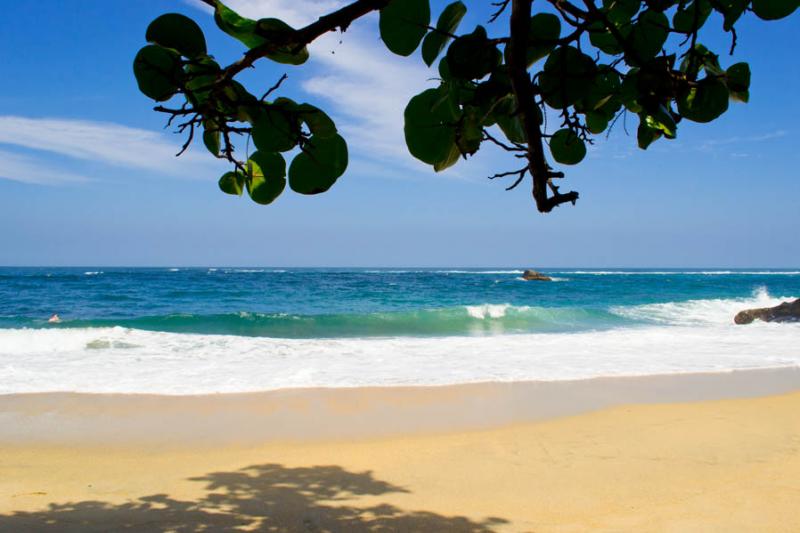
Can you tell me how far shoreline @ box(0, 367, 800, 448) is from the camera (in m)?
5.13

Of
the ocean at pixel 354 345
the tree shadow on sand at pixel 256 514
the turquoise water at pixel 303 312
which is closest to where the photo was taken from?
the tree shadow on sand at pixel 256 514

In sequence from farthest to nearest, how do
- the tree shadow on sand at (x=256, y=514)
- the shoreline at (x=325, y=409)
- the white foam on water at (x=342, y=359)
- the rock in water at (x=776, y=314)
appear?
the rock in water at (x=776, y=314) < the white foam on water at (x=342, y=359) < the shoreline at (x=325, y=409) < the tree shadow on sand at (x=256, y=514)

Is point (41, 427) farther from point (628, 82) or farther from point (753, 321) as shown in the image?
point (753, 321)

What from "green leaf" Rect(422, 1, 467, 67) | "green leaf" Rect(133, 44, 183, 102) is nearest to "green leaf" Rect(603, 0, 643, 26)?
"green leaf" Rect(422, 1, 467, 67)

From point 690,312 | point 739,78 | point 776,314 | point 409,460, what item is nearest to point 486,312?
point 690,312

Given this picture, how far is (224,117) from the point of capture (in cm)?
58

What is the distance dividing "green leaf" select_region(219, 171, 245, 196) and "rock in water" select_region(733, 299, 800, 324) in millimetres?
16977

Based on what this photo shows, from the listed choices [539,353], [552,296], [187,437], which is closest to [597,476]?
[187,437]

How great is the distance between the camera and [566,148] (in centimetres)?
70

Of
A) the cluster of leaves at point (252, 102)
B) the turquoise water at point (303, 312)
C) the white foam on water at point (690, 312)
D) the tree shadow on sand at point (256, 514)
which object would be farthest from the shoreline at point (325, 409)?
the white foam on water at point (690, 312)

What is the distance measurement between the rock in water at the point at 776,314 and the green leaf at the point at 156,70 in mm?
17101

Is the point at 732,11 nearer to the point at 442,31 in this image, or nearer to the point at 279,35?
the point at 442,31

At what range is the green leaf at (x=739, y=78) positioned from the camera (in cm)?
63

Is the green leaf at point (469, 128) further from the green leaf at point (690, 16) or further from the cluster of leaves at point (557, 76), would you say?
the green leaf at point (690, 16)
